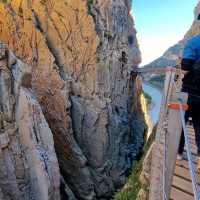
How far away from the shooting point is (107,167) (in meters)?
15.6

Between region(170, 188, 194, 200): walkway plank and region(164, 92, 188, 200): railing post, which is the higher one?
region(164, 92, 188, 200): railing post

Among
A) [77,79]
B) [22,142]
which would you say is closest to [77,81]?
[77,79]

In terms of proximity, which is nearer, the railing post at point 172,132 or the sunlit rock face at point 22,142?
the railing post at point 172,132

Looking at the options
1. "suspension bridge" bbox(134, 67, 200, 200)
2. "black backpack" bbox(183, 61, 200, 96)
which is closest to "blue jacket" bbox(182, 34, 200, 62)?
"black backpack" bbox(183, 61, 200, 96)

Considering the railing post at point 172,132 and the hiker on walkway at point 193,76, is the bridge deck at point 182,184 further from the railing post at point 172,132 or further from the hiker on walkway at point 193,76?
the hiker on walkway at point 193,76

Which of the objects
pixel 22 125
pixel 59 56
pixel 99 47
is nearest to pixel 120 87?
pixel 99 47

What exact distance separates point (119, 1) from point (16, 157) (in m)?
11.7

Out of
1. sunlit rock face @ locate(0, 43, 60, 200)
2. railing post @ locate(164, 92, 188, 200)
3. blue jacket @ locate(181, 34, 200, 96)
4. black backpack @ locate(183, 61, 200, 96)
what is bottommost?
sunlit rock face @ locate(0, 43, 60, 200)

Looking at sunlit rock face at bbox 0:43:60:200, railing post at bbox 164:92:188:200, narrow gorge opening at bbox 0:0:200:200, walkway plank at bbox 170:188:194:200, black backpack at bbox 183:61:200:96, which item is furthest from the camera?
narrow gorge opening at bbox 0:0:200:200

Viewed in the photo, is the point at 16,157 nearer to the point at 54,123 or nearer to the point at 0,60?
the point at 0,60

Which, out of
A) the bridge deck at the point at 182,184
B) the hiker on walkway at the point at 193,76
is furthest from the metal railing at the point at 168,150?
the hiker on walkway at the point at 193,76

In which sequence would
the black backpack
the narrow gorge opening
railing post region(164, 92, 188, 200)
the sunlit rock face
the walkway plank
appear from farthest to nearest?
the narrow gorge opening
the sunlit rock face
the black backpack
the walkway plank
railing post region(164, 92, 188, 200)

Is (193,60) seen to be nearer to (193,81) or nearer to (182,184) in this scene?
(193,81)

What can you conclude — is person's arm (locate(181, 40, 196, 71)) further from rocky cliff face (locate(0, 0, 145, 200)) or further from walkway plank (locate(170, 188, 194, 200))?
rocky cliff face (locate(0, 0, 145, 200))
